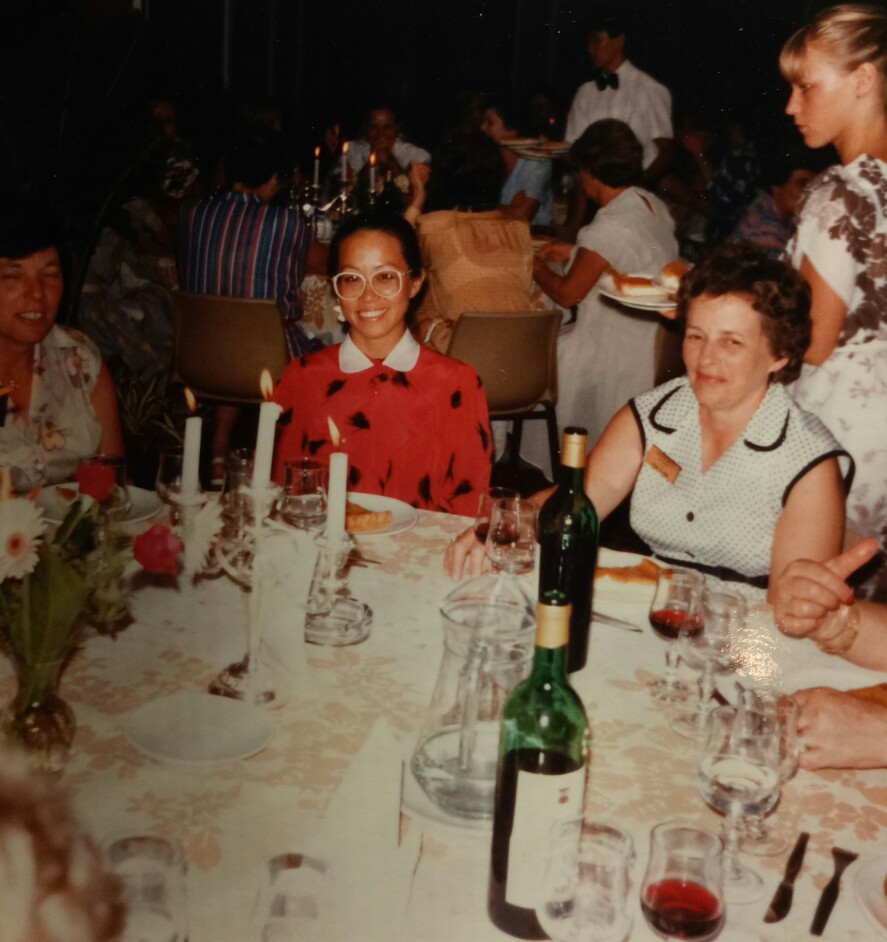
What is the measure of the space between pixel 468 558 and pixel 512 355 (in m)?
2.24

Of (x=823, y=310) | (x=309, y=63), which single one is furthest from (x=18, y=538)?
(x=309, y=63)

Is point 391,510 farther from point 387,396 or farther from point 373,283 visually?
point 373,283

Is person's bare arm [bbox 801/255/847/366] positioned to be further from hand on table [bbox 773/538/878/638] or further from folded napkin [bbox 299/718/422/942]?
folded napkin [bbox 299/718/422/942]

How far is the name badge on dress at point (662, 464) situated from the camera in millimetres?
2102

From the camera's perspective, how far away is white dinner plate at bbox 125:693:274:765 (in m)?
1.16

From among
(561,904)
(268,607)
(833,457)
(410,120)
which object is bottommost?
(561,904)

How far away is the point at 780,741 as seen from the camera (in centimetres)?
116

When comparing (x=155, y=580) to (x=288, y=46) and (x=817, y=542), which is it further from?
(x=288, y=46)

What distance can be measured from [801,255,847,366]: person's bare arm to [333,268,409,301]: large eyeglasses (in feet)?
3.33

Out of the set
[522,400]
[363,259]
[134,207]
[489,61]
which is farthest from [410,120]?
[363,259]

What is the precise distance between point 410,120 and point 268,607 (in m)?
8.79

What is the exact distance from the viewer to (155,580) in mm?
1653

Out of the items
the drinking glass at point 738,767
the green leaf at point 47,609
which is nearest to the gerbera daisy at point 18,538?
the green leaf at point 47,609

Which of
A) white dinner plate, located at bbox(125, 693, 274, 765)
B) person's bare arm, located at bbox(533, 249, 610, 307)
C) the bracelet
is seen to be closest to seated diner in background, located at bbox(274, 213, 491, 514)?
the bracelet
